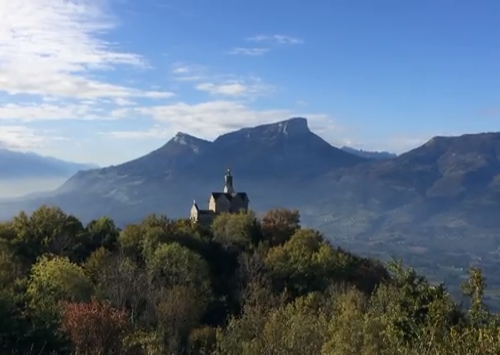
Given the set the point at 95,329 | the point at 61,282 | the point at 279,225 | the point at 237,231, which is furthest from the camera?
the point at 279,225

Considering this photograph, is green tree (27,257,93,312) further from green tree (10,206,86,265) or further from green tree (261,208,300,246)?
green tree (261,208,300,246)

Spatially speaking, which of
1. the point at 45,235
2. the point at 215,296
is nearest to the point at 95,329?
the point at 215,296

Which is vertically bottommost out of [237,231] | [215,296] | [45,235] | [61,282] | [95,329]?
[215,296]

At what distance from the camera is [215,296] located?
40562 millimetres

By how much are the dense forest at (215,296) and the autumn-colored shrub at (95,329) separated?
4cm

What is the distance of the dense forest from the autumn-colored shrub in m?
0.04

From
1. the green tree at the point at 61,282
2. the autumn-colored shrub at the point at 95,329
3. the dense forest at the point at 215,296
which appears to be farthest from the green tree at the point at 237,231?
the autumn-colored shrub at the point at 95,329

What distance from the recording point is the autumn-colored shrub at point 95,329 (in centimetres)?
2209

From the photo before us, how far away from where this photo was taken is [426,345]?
1108 centimetres

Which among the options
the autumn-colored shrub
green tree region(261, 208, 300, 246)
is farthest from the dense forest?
green tree region(261, 208, 300, 246)

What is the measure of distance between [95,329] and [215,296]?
18403 mm

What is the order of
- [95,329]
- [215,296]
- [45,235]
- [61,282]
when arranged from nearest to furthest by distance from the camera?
1. [95,329]
2. [61,282]
3. [215,296]
4. [45,235]

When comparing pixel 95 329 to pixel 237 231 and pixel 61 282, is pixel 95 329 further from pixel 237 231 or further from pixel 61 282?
pixel 237 231

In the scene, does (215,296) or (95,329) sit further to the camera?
(215,296)
